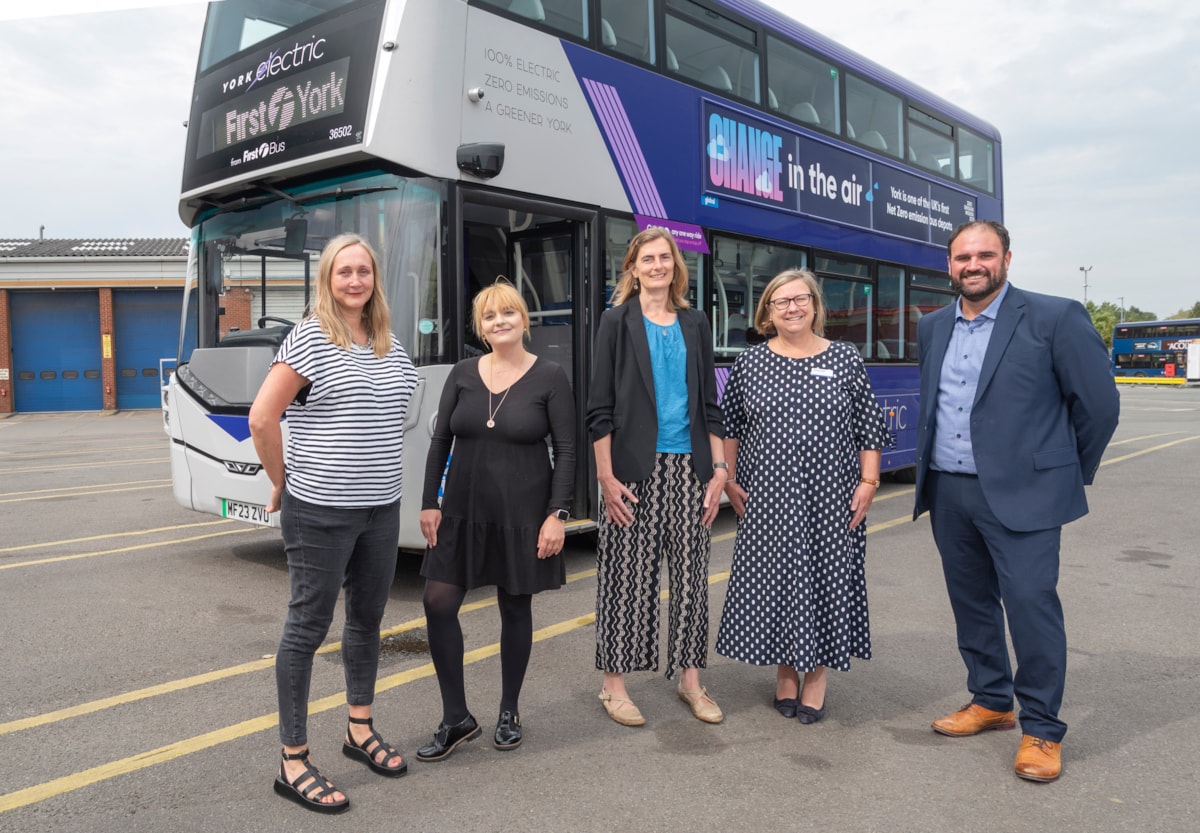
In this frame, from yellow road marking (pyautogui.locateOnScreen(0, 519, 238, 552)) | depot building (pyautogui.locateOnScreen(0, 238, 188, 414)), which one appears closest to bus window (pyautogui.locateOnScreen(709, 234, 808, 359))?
yellow road marking (pyautogui.locateOnScreen(0, 519, 238, 552))

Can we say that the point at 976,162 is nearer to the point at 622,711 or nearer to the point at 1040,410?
the point at 1040,410

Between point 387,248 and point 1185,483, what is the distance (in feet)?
32.5

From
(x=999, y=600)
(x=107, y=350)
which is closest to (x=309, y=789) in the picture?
(x=999, y=600)

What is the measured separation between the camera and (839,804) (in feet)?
9.32

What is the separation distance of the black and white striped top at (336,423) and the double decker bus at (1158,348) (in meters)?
49.3

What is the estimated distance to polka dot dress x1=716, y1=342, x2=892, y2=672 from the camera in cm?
352

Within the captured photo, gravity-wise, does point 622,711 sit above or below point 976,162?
below

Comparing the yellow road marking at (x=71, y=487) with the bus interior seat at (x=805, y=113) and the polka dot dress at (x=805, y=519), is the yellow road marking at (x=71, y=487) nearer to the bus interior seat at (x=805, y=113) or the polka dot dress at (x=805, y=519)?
the bus interior seat at (x=805, y=113)

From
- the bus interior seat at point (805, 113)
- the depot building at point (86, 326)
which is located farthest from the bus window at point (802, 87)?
the depot building at point (86, 326)

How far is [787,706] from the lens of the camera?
362 cm

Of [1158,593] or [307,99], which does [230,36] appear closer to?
[307,99]

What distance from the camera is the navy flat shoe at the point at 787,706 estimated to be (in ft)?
11.8

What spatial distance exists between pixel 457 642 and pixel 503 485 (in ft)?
1.93

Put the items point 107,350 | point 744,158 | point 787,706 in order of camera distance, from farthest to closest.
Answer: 1. point 107,350
2. point 744,158
3. point 787,706
